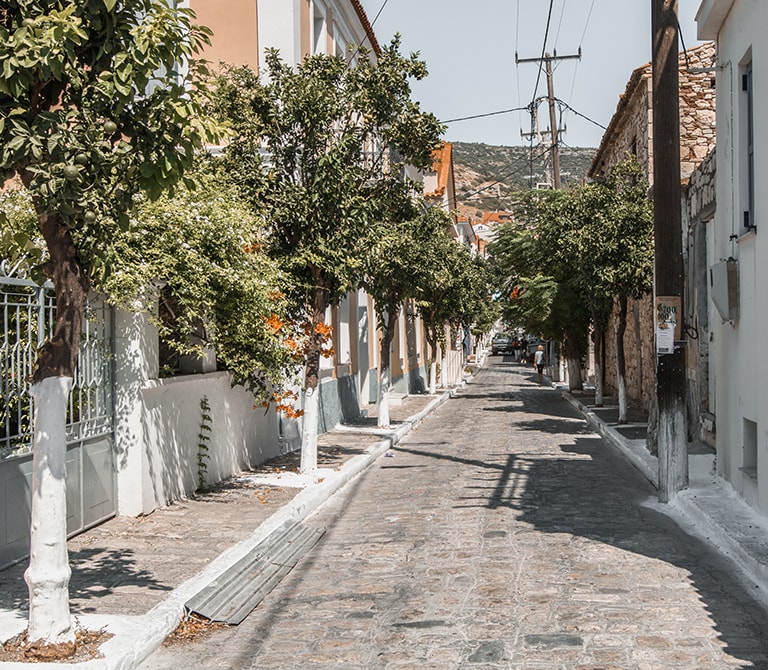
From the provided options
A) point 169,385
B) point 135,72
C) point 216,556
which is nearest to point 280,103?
point 169,385

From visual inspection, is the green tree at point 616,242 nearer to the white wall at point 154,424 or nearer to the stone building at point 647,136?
the stone building at point 647,136

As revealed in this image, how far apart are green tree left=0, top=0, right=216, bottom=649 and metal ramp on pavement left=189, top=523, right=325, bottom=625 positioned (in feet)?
4.43

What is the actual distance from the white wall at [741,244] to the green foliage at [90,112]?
591 centimetres

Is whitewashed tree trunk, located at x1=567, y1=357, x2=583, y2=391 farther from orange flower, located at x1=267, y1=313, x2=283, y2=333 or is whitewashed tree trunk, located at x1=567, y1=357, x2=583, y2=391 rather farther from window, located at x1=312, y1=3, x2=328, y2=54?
orange flower, located at x1=267, y1=313, x2=283, y2=333

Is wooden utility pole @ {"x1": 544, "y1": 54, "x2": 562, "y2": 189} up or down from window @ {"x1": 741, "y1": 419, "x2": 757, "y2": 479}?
up

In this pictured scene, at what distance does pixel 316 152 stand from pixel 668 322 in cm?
517

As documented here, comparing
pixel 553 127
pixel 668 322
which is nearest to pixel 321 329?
pixel 668 322

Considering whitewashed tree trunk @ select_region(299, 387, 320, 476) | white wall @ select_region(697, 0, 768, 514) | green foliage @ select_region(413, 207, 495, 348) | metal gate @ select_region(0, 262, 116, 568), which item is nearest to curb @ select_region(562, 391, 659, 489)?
white wall @ select_region(697, 0, 768, 514)

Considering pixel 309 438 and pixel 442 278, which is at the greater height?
pixel 442 278

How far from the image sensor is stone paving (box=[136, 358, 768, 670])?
5.42 metres

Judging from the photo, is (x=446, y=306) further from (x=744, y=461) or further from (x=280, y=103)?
(x=744, y=461)

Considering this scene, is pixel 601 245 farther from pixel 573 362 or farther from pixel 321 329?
pixel 573 362

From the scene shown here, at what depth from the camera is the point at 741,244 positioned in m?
9.80

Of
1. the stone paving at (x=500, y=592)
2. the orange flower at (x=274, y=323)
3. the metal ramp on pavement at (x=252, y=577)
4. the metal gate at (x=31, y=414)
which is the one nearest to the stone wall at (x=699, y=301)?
the stone paving at (x=500, y=592)
